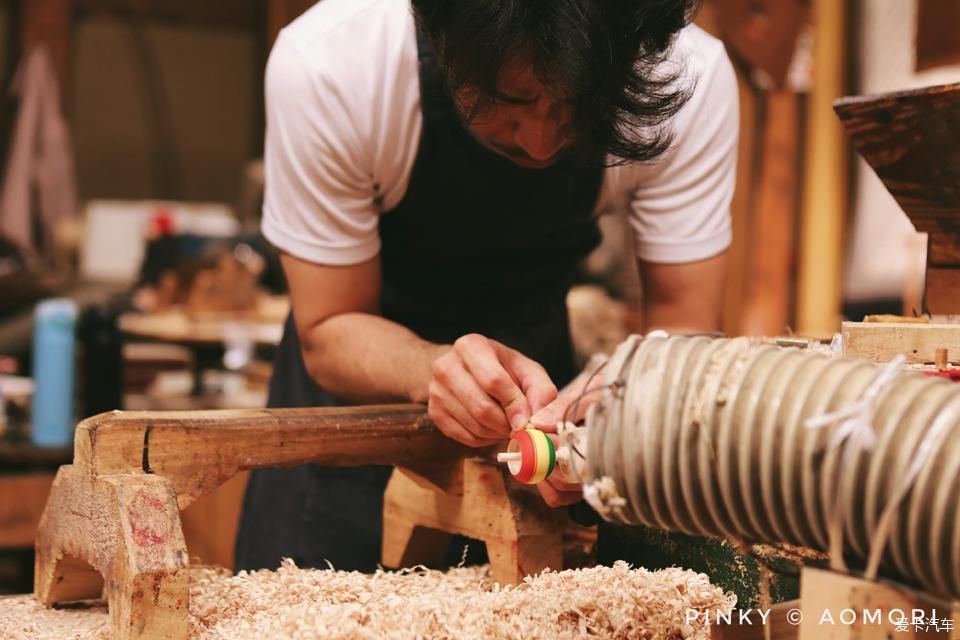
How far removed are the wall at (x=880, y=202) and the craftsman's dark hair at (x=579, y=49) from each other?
273cm

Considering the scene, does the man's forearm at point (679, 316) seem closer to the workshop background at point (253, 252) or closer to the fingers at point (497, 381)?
the workshop background at point (253, 252)

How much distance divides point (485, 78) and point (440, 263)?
68 cm

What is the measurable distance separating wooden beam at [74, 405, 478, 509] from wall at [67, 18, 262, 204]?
6560mm

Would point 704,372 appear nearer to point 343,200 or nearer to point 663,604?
point 663,604

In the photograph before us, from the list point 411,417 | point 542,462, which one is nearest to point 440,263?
point 411,417

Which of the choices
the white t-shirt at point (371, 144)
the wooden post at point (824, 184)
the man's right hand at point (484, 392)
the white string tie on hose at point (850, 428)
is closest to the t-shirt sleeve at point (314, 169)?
the white t-shirt at point (371, 144)

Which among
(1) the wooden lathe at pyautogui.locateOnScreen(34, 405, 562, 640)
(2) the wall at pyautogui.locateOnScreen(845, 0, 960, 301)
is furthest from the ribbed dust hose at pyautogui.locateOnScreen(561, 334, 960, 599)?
(2) the wall at pyautogui.locateOnScreen(845, 0, 960, 301)

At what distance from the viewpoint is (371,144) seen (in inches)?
65.6

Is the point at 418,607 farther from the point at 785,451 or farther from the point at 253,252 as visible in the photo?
the point at 253,252

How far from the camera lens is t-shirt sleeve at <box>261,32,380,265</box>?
1.64 m

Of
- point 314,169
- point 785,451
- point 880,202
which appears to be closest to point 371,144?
point 314,169

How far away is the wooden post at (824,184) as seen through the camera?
13.4 feet

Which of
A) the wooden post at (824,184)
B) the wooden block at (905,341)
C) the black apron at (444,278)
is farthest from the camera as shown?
the wooden post at (824,184)

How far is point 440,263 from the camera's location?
6.19 ft
